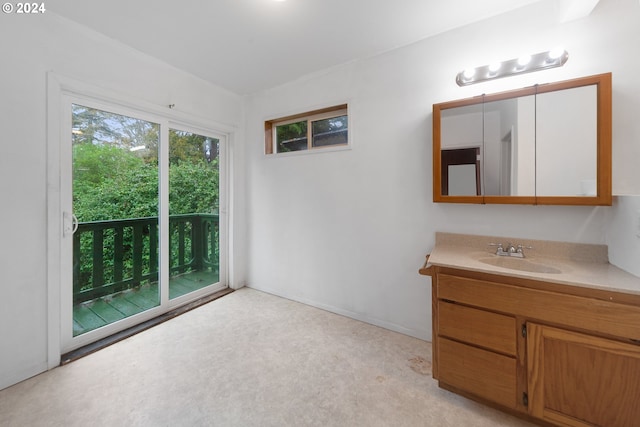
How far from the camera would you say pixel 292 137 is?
9.80 feet

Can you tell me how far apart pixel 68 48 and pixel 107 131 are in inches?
23.6

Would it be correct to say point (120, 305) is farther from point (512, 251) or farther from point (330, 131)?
A: point (512, 251)

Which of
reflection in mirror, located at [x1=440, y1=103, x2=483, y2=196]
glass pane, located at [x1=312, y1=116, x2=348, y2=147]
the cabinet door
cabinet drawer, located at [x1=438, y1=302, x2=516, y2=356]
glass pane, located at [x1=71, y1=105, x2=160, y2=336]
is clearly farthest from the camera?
glass pane, located at [x1=312, y1=116, x2=348, y2=147]

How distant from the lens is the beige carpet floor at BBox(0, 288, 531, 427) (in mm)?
1411

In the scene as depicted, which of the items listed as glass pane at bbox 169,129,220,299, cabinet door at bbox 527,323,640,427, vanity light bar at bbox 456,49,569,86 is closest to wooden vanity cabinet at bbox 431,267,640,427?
cabinet door at bbox 527,323,640,427

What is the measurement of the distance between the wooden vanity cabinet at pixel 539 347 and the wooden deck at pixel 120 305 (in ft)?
8.51

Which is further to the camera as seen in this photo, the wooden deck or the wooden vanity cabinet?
the wooden deck

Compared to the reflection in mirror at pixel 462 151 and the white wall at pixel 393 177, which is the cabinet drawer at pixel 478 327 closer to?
the white wall at pixel 393 177

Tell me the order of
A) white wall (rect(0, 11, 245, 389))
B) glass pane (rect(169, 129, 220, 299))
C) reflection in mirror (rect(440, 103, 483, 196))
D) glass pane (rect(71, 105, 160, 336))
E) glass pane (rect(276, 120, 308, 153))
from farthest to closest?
glass pane (rect(276, 120, 308, 153)), glass pane (rect(169, 129, 220, 299)), glass pane (rect(71, 105, 160, 336)), reflection in mirror (rect(440, 103, 483, 196)), white wall (rect(0, 11, 245, 389))

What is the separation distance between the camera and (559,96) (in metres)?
1.59

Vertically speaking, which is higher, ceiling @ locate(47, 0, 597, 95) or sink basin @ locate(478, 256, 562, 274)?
ceiling @ locate(47, 0, 597, 95)

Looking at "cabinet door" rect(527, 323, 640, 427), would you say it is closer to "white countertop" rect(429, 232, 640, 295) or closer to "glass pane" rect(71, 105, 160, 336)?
"white countertop" rect(429, 232, 640, 295)

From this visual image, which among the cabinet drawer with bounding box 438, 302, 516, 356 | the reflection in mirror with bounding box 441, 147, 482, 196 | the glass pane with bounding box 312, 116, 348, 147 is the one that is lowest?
the cabinet drawer with bounding box 438, 302, 516, 356

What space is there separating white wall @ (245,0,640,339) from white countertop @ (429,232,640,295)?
2.4 inches
